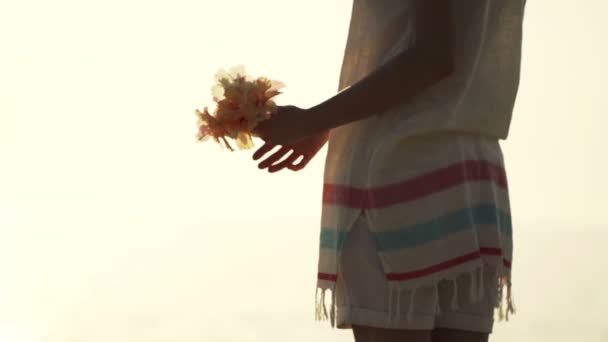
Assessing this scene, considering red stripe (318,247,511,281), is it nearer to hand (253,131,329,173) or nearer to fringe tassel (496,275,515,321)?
fringe tassel (496,275,515,321)

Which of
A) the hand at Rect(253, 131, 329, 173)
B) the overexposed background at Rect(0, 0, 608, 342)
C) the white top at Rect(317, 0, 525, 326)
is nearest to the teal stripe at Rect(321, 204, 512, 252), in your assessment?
the white top at Rect(317, 0, 525, 326)

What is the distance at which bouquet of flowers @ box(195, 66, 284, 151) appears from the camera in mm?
1392

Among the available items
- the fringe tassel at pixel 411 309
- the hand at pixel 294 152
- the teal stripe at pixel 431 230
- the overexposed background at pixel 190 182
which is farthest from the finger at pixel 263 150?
the overexposed background at pixel 190 182

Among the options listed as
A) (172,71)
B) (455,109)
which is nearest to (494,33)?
(455,109)

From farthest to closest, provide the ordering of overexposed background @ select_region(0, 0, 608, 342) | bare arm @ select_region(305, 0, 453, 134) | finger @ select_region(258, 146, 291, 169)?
overexposed background @ select_region(0, 0, 608, 342), finger @ select_region(258, 146, 291, 169), bare arm @ select_region(305, 0, 453, 134)

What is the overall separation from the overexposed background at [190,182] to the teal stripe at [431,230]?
2.22 m

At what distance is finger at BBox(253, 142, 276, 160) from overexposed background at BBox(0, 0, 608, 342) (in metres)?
2.18

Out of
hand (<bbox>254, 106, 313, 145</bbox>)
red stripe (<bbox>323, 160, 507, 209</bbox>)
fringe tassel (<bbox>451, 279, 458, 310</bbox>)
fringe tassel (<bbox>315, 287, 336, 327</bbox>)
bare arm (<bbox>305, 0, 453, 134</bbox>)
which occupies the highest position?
bare arm (<bbox>305, 0, 453, 134</bbox>)

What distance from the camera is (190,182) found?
4230mm

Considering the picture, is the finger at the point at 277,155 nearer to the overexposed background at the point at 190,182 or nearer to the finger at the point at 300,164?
the finger at the point at 300,164

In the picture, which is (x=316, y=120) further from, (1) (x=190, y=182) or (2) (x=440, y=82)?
(1) (x=190, y=182)

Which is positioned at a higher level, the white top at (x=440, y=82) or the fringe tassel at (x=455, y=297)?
the white top at (x=440, y=82)

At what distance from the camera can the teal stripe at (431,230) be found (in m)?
1.37

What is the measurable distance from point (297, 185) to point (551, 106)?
874 mm
